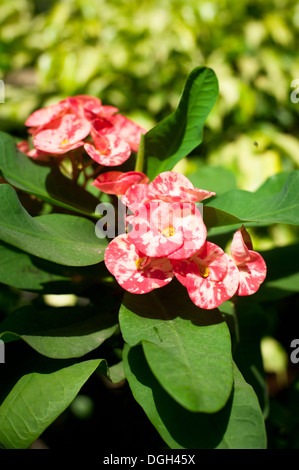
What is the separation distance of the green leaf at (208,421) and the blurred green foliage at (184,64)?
165 centimetres

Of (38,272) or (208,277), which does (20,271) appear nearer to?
(38,272)

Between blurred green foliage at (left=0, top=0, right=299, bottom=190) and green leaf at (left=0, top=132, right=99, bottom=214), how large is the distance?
1438mm

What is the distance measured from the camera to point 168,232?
63 centimetres

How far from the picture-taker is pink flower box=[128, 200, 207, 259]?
1.98 feet

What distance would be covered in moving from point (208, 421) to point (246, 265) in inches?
9.5

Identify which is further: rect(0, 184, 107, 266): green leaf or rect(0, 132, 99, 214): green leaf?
rect(0, 132, 99, 214): green leaf

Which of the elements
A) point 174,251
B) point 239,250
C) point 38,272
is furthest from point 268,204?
point 38,272

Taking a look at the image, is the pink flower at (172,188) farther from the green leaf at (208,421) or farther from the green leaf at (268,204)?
the green leaf at (208,421)

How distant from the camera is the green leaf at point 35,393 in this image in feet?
2.01

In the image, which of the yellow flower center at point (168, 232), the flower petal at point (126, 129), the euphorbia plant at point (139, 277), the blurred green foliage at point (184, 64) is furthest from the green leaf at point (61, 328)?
the blurred green foliage at point (184, 64)

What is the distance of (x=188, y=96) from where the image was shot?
753 mm

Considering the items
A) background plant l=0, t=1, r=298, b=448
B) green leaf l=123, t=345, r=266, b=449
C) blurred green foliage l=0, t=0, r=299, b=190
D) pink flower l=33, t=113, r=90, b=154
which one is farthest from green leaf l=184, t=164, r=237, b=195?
blurred green foliage l=0, t=0, r=299, b=190

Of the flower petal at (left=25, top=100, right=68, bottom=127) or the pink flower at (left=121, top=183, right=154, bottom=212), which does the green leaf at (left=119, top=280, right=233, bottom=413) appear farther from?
the flower petal at (left=25, top=100, right=68, bottom=127)
